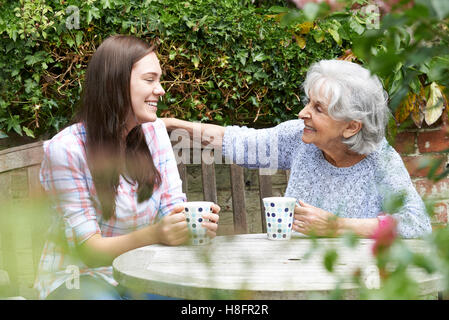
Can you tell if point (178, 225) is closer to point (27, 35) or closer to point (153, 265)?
point (153, 265)

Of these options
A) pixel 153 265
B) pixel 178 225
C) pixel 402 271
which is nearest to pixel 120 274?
pixel 153 265

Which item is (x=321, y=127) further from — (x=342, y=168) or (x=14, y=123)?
(x=14, y=123)

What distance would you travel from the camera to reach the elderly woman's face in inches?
79.1

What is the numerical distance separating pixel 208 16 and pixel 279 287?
1.75 m

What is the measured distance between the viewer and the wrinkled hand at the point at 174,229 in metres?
1.56

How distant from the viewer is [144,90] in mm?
1971

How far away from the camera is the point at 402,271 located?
0.50 meters

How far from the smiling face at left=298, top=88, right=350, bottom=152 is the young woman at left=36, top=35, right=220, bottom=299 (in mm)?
452

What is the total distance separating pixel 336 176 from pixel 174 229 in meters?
0.71

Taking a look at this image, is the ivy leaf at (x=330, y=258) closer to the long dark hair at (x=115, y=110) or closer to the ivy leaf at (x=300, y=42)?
the long dark hair at (x=115, y=110)

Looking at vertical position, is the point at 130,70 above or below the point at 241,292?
above

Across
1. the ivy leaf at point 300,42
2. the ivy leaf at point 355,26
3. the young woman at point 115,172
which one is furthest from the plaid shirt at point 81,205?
the ivy leaf at point 355,26

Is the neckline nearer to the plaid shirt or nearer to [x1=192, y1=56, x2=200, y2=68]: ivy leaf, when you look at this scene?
the plaid shirt
